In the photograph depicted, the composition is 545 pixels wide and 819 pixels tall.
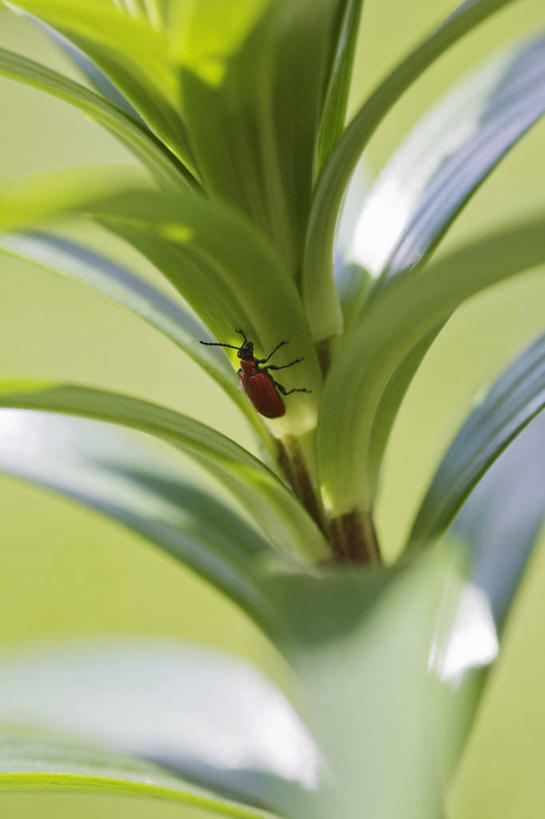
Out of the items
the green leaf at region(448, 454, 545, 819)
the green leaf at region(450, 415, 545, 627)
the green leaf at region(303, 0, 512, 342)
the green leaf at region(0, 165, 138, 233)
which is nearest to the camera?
the green leaf at region(0, 165, 138, 233)

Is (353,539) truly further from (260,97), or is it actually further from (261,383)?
(260,97)

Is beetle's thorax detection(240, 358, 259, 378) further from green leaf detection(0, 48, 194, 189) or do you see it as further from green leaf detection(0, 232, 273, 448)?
green leaf detection(0, 48, 194, 189)

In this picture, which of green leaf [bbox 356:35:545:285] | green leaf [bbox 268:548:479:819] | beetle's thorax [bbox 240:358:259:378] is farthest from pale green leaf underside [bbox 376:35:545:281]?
green leaf [bbox 268:548:479:819]

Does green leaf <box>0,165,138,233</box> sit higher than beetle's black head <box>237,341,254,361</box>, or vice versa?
beetle's black head <box>237,341,254,361</box>

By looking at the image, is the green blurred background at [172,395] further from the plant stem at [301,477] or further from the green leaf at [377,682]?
the green leaf at [377,682]

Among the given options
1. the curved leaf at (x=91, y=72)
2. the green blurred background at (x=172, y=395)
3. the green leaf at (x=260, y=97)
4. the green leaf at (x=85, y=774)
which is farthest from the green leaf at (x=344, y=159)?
the green blurred background at (x=172, y=395)

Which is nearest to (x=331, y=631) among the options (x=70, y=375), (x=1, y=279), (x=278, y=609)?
(x=278, y=609)
